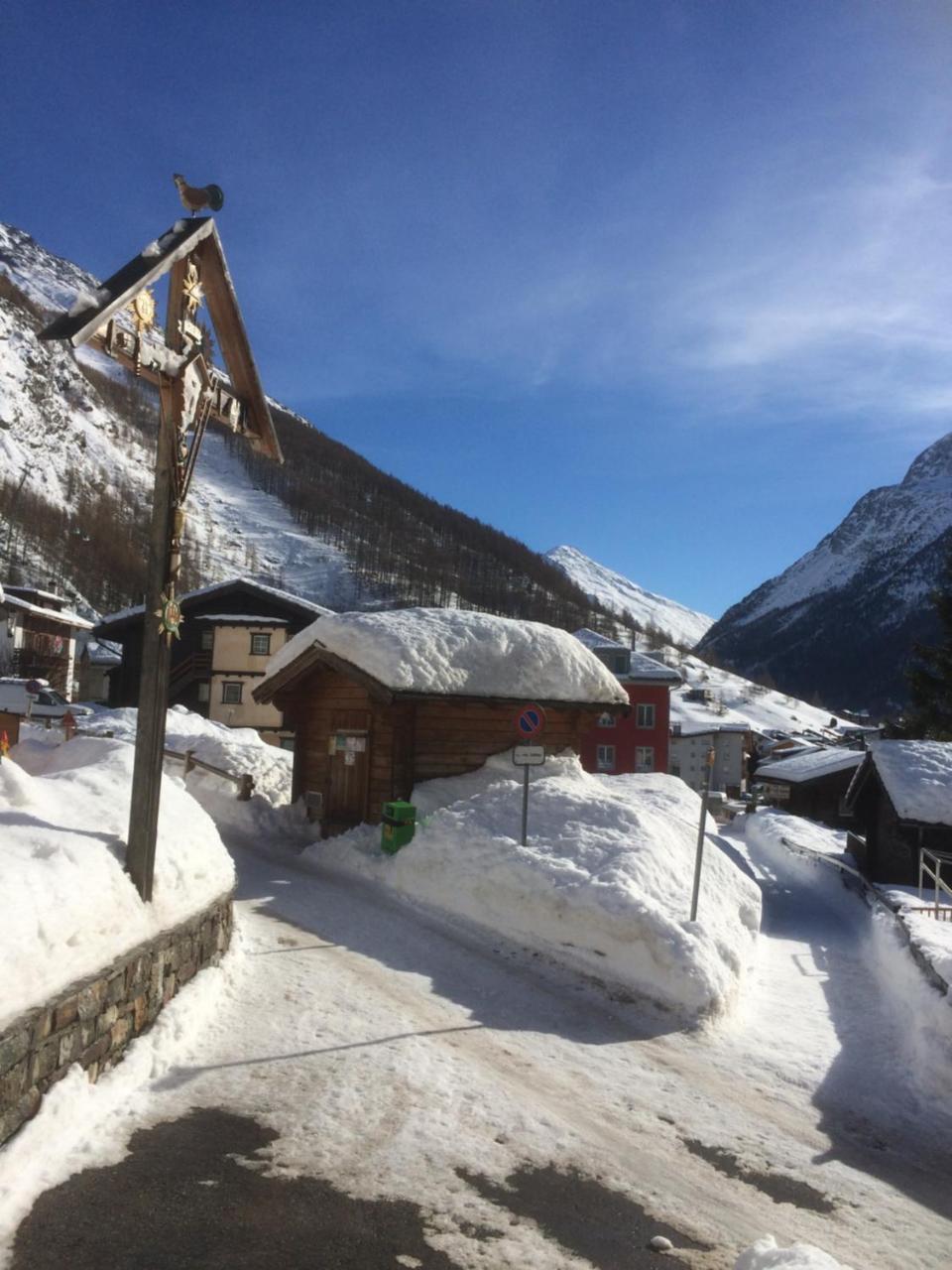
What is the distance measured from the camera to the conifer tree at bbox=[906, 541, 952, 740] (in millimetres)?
38688

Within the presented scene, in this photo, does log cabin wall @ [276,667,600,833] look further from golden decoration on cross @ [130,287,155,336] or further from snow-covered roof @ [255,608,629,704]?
golden decoration on cross @ [130,287,155,336]

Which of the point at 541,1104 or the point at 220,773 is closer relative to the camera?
the point at 541,1104

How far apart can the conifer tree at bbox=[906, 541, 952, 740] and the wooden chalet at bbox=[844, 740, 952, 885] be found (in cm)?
1376

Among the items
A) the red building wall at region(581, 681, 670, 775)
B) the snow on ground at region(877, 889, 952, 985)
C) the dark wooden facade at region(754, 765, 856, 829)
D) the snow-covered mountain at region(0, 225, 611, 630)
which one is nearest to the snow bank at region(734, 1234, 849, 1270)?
the snow on ground at region(877, 889, 952, 985)

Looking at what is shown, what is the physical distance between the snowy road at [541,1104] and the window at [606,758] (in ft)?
133

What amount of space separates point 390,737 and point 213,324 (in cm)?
911

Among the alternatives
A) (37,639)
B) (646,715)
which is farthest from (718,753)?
(37,639)

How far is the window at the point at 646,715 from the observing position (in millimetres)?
51938

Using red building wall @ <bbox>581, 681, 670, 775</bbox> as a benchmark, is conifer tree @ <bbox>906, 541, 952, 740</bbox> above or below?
above

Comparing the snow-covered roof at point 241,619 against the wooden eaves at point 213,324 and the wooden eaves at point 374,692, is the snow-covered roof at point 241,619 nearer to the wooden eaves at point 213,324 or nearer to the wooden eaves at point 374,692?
the wooden eaves at point 374,692

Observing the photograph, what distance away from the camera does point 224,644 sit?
4275 cm

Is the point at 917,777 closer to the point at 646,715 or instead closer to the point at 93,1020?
the point at 93,1020

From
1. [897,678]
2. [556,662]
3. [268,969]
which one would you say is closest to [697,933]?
[268,969]

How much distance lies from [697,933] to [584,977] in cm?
151
